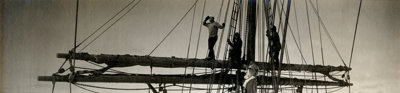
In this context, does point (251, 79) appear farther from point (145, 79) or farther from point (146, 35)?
point (146, 35)

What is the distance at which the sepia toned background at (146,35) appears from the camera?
181 inches

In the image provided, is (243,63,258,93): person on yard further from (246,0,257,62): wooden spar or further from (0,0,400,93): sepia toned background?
(0,0,400,93): sepia toned background

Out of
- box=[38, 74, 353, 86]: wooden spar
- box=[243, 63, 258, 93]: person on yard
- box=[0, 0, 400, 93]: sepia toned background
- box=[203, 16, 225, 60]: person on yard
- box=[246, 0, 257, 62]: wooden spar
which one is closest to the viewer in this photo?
box=[0, 0, 400, 93]: sepia toned background

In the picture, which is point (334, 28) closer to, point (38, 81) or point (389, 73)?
point (389, 73)

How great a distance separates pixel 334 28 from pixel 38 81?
4.25m

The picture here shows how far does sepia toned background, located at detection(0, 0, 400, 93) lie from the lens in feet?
15.0

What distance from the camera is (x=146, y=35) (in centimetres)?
641

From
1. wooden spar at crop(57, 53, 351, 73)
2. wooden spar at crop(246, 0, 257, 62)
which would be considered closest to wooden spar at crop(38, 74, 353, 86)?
wooden spar at crop(57, 53, 351, 73)

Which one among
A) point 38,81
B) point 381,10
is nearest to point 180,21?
point 38,81

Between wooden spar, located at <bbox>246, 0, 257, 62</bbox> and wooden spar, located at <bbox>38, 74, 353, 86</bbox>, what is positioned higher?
wooden spar, located at <bbox>246, 0, 257, 62</bbox>

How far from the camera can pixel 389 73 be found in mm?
6391

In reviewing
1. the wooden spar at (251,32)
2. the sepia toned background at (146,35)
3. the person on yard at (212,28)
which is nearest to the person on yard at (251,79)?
the wooden spar at (251,32)

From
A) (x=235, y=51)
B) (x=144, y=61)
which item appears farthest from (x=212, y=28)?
(x=144, y=61)

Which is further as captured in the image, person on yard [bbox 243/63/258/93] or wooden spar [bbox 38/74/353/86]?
wooden spar [bbox 38/74/353/86]
